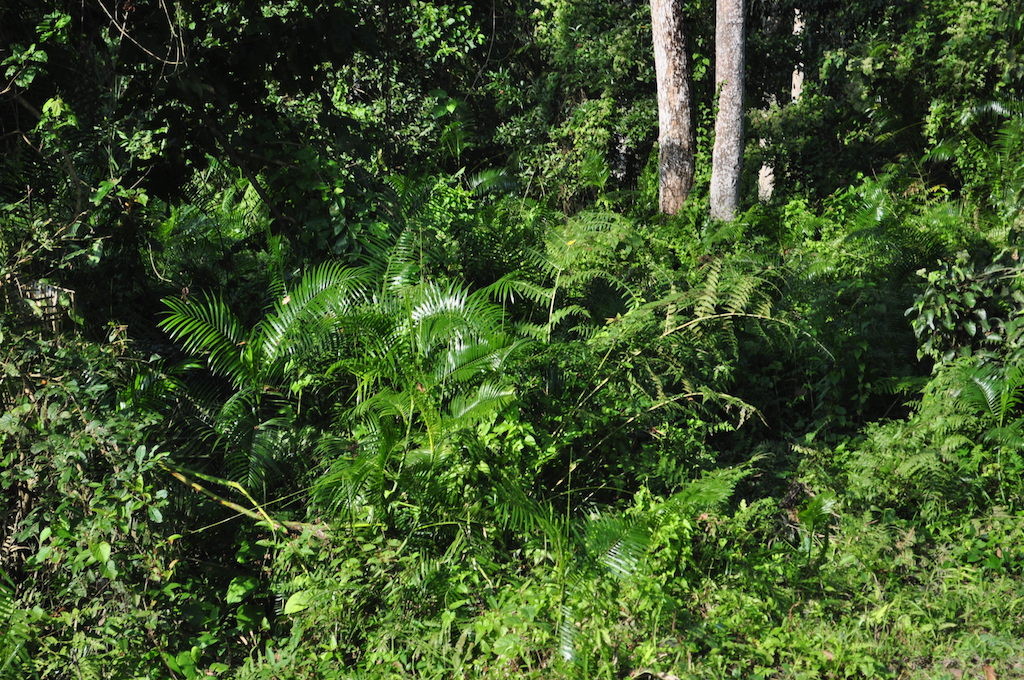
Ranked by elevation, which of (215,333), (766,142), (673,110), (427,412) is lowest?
(427,412)

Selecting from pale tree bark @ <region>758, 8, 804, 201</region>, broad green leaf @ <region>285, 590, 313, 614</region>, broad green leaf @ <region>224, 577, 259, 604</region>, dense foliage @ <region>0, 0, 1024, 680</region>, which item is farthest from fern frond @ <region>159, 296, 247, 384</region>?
pale tree bark @ <region>758, 8, 804, 201</region>

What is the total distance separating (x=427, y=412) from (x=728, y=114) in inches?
232

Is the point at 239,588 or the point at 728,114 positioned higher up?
the point at 728,114

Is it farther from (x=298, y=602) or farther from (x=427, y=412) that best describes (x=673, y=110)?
(x=298, y=602)

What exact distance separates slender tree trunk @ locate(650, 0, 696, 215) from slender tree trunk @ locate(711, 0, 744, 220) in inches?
18.7

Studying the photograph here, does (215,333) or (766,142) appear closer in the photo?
(215,333)

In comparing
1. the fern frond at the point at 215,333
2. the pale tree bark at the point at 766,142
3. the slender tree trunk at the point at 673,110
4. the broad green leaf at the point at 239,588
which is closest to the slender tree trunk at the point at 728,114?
the slender tree trunk at the point at 673,110

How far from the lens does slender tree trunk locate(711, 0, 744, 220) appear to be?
880 centimetres

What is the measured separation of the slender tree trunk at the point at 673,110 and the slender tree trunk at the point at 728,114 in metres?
0.47

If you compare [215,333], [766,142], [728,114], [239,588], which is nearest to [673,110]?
[728,114]

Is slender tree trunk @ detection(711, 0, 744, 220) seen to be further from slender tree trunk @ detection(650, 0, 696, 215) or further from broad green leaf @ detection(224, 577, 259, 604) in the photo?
broad green leaf @ detection(224, 577, 259, 604)

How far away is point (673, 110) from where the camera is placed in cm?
953

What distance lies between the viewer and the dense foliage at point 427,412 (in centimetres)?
376

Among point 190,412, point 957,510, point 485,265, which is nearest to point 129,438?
point 190,412
